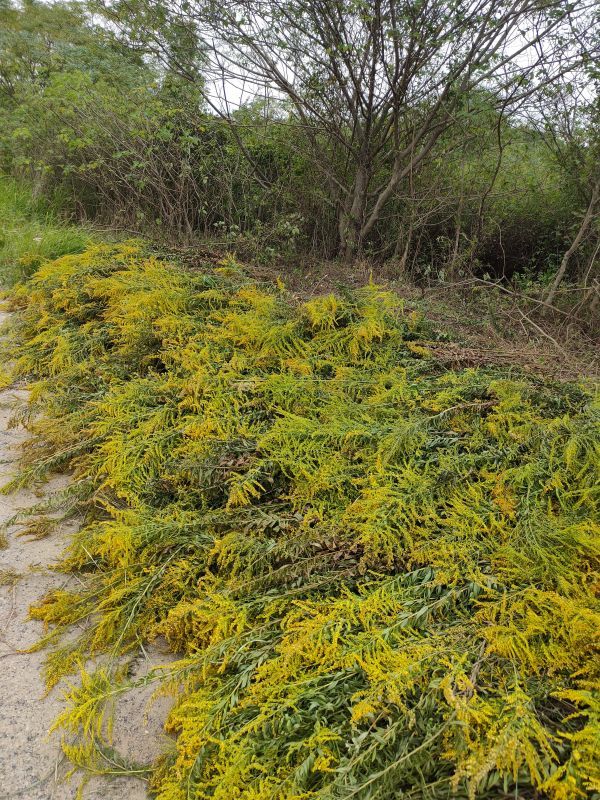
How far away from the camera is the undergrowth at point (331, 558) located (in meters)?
1.34

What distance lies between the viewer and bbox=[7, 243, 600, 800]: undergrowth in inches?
52.9

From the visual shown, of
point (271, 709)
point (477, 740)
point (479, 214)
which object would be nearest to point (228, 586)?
point (271, 709)

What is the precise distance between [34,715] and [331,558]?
1115mm

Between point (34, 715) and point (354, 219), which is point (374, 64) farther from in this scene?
point (34, 715)

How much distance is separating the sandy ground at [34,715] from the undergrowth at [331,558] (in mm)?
68

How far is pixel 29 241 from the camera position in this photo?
5855 mm

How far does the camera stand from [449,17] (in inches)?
187

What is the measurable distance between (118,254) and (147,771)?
4451 mm

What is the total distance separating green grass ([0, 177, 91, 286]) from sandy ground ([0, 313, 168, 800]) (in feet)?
13.7

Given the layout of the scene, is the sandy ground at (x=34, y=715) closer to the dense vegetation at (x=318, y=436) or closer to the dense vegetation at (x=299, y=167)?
the dense vegetation at (x=318, y=436)

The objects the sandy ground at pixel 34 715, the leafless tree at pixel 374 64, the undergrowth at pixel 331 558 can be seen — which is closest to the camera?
the undergrowth at pixel 331 558

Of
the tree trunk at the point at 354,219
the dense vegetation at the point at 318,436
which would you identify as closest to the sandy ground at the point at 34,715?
the dense vegetation at the point at 318,436

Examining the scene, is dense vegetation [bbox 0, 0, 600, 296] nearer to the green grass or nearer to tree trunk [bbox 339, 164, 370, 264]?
tree trunk [bbox 339, 164, 370, 264]

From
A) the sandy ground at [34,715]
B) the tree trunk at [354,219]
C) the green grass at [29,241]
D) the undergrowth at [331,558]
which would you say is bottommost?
the sandy ground at [34,715]
